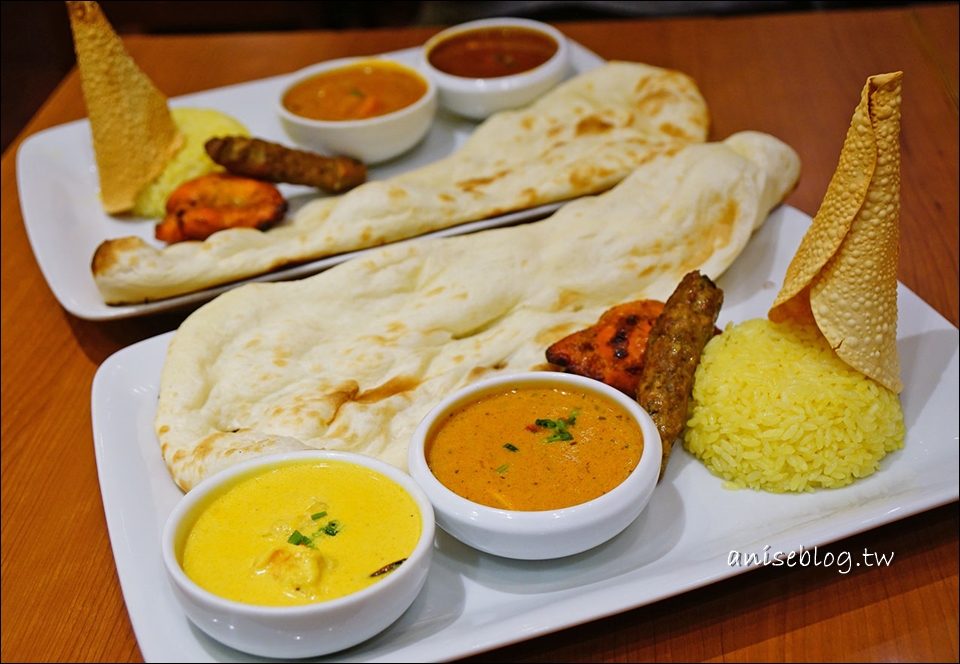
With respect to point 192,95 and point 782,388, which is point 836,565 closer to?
point 782,388

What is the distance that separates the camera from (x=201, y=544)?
1.70 meters

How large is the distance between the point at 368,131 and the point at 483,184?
58 cm

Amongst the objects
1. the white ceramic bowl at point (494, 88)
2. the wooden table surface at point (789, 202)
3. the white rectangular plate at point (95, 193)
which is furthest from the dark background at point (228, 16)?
the white ceramic bowl at point (494, 88)

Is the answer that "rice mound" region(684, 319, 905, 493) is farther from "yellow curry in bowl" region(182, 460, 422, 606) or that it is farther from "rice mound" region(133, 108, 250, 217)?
"rice mound" region(133, 108, 250, 217)

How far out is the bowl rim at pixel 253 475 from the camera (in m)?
1.54

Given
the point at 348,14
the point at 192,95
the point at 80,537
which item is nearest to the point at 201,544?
the point at 80,537

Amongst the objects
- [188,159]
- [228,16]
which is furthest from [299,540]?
[228,16]

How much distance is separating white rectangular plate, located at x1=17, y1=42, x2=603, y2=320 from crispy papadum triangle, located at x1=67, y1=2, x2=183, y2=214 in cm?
13

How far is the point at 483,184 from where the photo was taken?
10.1 ft

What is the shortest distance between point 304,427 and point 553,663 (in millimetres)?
791

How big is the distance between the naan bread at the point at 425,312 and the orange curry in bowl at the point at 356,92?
1.12m

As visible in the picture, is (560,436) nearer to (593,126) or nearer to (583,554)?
(583,554)

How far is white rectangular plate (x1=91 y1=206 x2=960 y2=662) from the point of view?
170cm

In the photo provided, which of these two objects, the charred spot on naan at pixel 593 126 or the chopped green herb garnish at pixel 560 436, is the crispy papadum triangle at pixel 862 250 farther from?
the charred spot on naan at pixel 593 126
